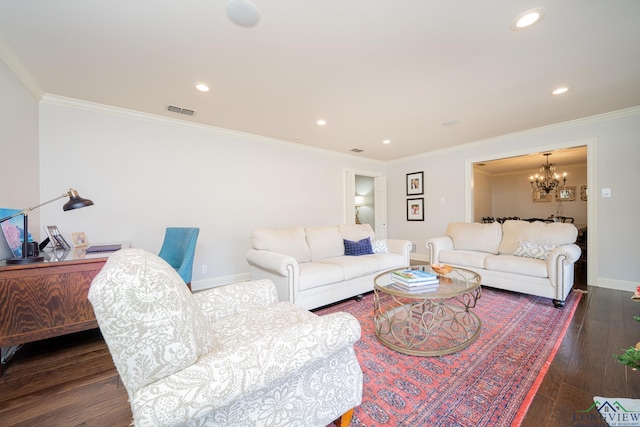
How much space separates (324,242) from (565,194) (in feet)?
25.5

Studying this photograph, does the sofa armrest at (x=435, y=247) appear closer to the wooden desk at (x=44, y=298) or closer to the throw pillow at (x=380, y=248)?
the throw pillow at (x=380, y=248)

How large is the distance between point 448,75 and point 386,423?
280cm

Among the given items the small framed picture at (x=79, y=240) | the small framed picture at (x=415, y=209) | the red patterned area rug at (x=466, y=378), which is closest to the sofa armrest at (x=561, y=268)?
the red patterned area rug at (x=466, y=378)

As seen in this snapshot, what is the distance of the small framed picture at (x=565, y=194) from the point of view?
22.4 feet

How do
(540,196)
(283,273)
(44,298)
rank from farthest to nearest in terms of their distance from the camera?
(540,196) < (283,273) < (44,298)

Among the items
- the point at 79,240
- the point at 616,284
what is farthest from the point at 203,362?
the point at 616,284

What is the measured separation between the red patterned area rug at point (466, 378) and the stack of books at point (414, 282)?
1.64 ft

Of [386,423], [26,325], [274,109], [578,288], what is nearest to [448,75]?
[274,109]

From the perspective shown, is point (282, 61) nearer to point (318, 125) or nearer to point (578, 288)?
point (318, 125)

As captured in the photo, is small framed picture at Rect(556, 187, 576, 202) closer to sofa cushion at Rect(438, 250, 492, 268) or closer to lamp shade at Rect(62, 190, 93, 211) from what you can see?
sofa cushion at Rect(438, 250, 492, 268)

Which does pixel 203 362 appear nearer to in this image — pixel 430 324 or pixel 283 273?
pixel 283 273

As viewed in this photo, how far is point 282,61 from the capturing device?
2.11m

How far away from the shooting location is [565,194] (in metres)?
6.91

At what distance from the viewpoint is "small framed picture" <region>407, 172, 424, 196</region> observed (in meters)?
5.50
